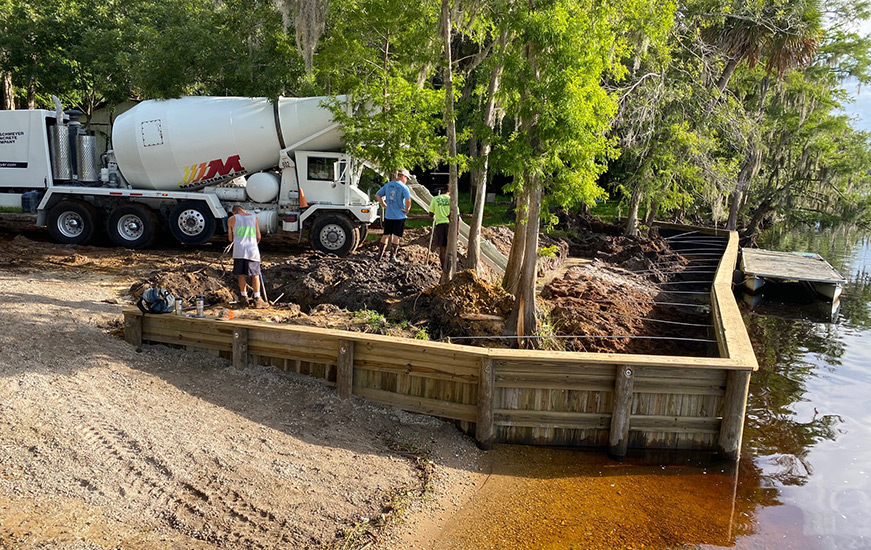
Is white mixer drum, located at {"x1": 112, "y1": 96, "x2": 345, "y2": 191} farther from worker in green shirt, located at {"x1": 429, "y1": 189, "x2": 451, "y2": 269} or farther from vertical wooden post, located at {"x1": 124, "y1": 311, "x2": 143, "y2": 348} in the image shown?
vertical wooden post, located at {"x1": 124, "y1": 311, "x2": 143, "y2": 348}

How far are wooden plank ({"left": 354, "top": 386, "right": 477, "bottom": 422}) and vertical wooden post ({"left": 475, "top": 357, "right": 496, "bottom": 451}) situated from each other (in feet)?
0.43

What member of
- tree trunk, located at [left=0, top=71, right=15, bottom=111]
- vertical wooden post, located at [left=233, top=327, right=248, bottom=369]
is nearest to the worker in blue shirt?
vertical wooden post, located at [left=233, top=327, right=248, bottom=369]

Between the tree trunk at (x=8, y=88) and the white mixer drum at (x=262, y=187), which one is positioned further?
the tree trunk at (x=8, y=88)

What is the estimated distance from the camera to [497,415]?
754 cm

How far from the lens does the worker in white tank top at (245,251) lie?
9781 millimetres

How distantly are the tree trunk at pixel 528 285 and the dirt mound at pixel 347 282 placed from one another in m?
2.00

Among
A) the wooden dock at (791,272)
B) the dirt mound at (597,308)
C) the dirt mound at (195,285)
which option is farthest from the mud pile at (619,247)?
the dirt mound at (195,285)

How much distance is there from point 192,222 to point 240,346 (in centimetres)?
858

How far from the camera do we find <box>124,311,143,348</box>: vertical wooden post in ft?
28.0

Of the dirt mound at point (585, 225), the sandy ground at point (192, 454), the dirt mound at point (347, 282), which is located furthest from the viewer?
the dirt mound at point (585, 225)

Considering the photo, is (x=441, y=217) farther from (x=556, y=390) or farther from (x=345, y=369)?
(x=556, y=390)

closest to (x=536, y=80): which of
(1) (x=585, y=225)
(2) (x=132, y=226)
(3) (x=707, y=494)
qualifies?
(3) (x=707, y=494)

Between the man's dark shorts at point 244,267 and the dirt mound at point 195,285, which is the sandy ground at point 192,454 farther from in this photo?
the man's dark shorts at point 244,267

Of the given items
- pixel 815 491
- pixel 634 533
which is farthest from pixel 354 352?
pixel 815 491
